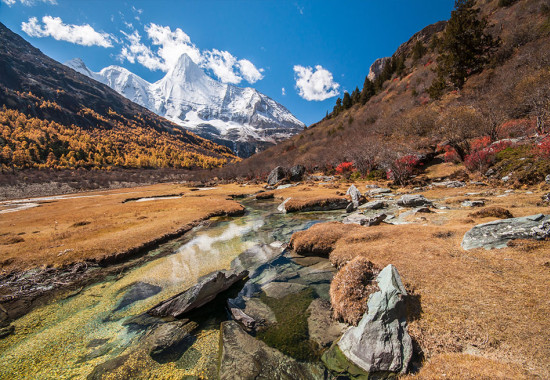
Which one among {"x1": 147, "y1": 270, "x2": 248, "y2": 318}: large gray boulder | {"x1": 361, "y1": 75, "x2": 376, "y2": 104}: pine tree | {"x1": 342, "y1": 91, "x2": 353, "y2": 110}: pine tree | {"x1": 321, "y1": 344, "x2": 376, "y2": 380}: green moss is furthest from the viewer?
{"x1": 342, "y1": 91, "x2": 353, "y2": 110}: pine tree

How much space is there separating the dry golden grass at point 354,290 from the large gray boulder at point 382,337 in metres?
0.37

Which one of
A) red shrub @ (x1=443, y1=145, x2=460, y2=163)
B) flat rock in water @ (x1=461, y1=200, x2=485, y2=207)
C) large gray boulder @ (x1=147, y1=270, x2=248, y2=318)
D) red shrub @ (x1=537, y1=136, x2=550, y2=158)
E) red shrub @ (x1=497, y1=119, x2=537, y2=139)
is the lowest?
large gray boulder @ (x1=147, y1=270, x2=248, y2=318)

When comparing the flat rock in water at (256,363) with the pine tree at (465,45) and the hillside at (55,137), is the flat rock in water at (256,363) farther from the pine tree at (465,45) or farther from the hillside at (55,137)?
the hillside at (55,137)

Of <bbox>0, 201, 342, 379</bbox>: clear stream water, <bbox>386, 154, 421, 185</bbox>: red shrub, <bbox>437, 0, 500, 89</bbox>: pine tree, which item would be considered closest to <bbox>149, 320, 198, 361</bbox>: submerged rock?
<bbox>0, 201, 342, 379</bbox>: clear stream water

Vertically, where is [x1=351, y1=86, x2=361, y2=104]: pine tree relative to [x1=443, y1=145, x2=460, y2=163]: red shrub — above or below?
above

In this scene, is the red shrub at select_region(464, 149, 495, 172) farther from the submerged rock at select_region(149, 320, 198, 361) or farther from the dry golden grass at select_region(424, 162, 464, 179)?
the submerged rock at select_region(149, 320, 198, 361)

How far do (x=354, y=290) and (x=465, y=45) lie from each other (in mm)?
61147

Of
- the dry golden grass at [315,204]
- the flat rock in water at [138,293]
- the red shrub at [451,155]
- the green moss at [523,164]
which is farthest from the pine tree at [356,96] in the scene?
the flat rock in water at [138,293]

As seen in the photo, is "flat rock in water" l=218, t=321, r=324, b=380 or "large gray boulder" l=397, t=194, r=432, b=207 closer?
"flat rock in water" l=218, t=321, r=324, b=380

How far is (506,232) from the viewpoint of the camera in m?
7.85

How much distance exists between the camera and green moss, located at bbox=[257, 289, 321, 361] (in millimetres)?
5846

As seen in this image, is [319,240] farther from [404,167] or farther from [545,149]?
[404,167]

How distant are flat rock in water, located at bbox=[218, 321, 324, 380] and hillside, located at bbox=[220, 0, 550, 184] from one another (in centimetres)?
2269

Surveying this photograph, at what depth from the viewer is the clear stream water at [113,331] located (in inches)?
229
